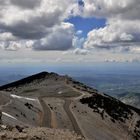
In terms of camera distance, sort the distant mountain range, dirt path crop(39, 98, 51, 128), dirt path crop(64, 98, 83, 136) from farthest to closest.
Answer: dirt path crop(39, 98, 51, 128) → dirt path crop(64, 98, 83, 136) → the distant mountain range

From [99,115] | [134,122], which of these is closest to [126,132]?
[99,115]

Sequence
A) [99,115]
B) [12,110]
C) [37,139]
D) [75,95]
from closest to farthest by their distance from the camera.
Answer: [37,139] → [12,110] → [99,115] → [75,95]

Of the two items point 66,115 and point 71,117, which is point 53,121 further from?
point 66,115

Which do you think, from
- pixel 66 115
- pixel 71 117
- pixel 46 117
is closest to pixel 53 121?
pixel 46 117

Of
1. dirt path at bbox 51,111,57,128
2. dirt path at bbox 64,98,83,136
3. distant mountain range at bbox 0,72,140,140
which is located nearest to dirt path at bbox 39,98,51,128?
distant mountain range at bbox 0,72,140,140

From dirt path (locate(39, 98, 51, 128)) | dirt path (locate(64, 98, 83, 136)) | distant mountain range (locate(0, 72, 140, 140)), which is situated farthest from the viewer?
dirt path (locate(39, 98, 51, 128))

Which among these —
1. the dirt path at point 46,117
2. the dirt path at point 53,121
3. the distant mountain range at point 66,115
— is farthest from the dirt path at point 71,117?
the dirt path at point 46,117

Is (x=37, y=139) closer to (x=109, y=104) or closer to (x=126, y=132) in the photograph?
(x=126, y=132)

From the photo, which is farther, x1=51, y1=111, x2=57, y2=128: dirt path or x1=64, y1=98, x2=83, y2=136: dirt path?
x1=51, y1=111, x2=57, y2=128: dirt path

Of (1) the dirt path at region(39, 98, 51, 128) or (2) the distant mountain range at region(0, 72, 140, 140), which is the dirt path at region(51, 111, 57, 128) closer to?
(2) the distant mountain range at region(0, 72, 140, 140)
